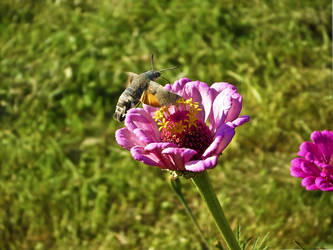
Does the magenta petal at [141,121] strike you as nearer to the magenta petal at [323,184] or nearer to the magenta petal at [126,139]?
the magenta petal at [126,139]

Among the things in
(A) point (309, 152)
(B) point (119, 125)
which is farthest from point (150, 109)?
(B) point (119, 125)

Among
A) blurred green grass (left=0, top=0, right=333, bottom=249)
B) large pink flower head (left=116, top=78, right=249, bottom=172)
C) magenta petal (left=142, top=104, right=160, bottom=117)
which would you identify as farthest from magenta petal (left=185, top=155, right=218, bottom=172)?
blurred green grass (left=0, top=0, right=333, bottom=249)

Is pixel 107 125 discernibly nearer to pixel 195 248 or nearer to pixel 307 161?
pixel 195 248

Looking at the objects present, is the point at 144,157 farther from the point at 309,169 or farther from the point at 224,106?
the point at 309,169

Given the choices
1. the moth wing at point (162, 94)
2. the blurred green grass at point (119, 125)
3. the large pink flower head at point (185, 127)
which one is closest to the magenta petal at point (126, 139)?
the large pink flower head at point (185, 127)

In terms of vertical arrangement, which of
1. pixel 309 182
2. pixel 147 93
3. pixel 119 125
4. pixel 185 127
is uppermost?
pixel 147 93

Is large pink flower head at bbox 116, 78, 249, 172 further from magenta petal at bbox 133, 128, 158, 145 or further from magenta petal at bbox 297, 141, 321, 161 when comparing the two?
magenta petal at bbox 297, 141, 321, 161

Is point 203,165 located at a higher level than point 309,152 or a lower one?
higher
